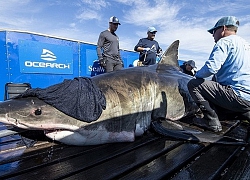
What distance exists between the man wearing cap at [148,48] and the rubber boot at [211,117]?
13.3 feet

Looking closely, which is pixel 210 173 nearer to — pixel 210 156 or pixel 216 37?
pixel 210 156

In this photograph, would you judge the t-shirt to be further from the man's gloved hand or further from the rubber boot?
the rubber boot

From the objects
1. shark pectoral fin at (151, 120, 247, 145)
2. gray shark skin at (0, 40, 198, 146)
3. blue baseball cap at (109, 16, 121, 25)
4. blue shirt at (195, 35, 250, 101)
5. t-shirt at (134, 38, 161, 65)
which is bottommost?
shark pectoral fin at (151, 120, 247, 145)

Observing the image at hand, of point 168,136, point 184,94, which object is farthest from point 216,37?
point 168,136

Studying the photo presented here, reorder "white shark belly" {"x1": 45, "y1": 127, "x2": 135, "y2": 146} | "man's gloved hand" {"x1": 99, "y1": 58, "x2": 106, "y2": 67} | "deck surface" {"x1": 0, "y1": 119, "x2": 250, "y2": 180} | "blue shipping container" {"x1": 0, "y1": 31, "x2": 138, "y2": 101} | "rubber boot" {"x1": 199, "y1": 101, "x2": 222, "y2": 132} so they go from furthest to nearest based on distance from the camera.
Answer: "man's gloved hand" {"x1": 99, "y1": 58, "x2": 106, "y2": 67} < "blue shipping container" {"x1": 0, "y1": 31, "x2": 138, "y2": 101} < "rubber boot" {"x1": 199, "y1": 101, "x2": 222, "y2": 132} < "white shark belly" {"x1": 45, "y1": 127, "x2": 135, "y2": 146} < "deck surface" {"x1": 0, "y1": 119, "x2": 250, "y2": 180}

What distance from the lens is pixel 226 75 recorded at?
322 centimetres

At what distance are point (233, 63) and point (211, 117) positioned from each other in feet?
2.70

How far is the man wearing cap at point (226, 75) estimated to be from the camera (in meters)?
2.98

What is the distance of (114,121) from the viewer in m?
2.86

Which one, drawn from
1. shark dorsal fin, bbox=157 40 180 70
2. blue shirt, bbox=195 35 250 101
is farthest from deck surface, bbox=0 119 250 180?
shark dorsal fin, bbox=157 40 180 70

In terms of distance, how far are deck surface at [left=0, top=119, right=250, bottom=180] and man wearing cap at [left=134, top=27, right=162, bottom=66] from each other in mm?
4849

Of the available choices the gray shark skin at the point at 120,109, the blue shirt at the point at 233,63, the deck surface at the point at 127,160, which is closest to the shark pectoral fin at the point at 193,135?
the deck surface at the point at 127,160

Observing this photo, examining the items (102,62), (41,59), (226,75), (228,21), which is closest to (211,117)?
(226,75)

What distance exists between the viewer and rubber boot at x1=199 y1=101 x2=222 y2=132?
10.7ft
